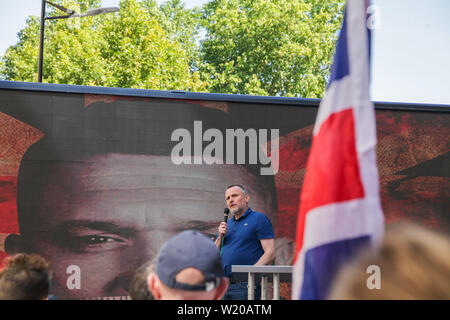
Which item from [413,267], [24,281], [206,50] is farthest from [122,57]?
[413,267]

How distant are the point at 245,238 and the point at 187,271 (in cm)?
415

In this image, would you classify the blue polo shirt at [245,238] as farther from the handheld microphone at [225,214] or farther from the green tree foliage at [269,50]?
the green tree foliage at [269,50]

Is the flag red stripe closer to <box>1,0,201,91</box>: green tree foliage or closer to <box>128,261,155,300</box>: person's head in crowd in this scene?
<box>128,261,155,300</box>: person's head in crowd

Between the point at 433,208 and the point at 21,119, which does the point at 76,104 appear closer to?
the point at 21,119

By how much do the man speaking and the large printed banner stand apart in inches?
5.8

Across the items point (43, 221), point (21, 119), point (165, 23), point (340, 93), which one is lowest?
point (43, 221)

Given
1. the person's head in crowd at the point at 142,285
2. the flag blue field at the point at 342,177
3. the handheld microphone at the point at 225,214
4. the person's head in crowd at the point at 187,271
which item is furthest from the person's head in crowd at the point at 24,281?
the handheld microphone at the point at 225,214

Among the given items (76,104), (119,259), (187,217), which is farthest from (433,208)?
(76,104)

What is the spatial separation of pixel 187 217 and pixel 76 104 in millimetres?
1863

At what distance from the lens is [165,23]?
3459 cm

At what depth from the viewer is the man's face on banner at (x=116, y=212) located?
6047mm
